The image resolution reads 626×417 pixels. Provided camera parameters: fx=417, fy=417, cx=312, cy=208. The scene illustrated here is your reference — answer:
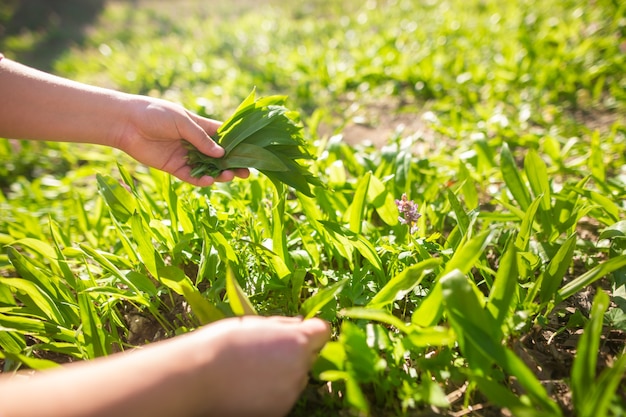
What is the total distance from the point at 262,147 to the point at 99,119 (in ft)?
2.16

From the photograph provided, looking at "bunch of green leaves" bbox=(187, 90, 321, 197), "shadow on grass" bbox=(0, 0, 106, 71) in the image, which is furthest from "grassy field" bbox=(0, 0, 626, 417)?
"shadow on grass" bbox=(0, 0, 106, 71)

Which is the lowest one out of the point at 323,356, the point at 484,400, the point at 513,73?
the point at 484,400

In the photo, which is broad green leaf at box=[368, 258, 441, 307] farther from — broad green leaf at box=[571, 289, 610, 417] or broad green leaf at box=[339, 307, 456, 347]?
broad green leaf at box=[571, 289, 610, 417]

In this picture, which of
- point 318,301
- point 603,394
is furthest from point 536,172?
point 318,301

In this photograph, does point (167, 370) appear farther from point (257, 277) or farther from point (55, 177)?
point (55, 177)

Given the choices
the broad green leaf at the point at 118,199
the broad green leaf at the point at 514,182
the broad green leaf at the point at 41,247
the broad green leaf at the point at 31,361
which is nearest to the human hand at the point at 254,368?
the broad green leaf at the point at 31,361

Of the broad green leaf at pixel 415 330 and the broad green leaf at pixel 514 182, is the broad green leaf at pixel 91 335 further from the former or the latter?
the broad green leaf at pixel 514 182

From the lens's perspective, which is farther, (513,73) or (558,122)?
(513,73)

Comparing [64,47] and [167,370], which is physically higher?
[64,47]

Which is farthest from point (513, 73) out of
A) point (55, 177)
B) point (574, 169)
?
point (55, 177)

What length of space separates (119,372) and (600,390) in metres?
1.02

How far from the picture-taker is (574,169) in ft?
6.72

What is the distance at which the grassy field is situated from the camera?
112 centimetres

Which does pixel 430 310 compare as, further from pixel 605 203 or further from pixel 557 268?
pixel 605 203
